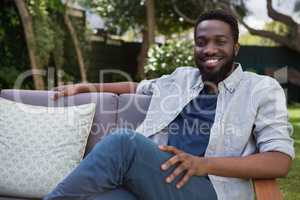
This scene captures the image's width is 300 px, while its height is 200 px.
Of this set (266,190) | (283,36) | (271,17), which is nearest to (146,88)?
(266,190)

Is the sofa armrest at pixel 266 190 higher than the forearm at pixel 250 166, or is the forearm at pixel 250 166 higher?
the forearm at pixel 250 166

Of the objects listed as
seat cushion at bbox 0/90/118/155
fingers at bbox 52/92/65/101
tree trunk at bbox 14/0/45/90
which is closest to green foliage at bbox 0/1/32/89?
tree trunk at bbox 14/0/45/90

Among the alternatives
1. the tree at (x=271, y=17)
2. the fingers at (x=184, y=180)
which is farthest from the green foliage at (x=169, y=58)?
the fingers at (x=184, y=180)

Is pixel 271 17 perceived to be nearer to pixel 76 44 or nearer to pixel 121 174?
pixel 76 44

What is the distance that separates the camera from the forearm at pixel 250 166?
204cm

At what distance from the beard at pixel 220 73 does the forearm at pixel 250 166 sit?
1.58 ft

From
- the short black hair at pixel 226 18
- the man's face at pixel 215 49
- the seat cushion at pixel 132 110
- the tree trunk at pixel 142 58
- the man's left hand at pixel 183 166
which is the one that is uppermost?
the short black hair at pixel 226 18

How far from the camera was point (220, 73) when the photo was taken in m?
2.40

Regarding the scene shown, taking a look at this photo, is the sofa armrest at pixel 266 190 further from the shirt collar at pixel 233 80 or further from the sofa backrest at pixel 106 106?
the sofa backrest at pixel 106 106

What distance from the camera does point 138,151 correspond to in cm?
197

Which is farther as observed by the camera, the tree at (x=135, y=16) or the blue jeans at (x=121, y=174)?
the tree at (x=135, y=16)

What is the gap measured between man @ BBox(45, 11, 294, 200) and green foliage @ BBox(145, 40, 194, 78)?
21.8 feet

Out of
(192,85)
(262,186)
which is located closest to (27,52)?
(192,85)

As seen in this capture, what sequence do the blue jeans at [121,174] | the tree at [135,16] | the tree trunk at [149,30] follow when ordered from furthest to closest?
1. the tree at [135,16]
2. the tree trunk at [149,30]
3. the blue jeans at [121,174]
